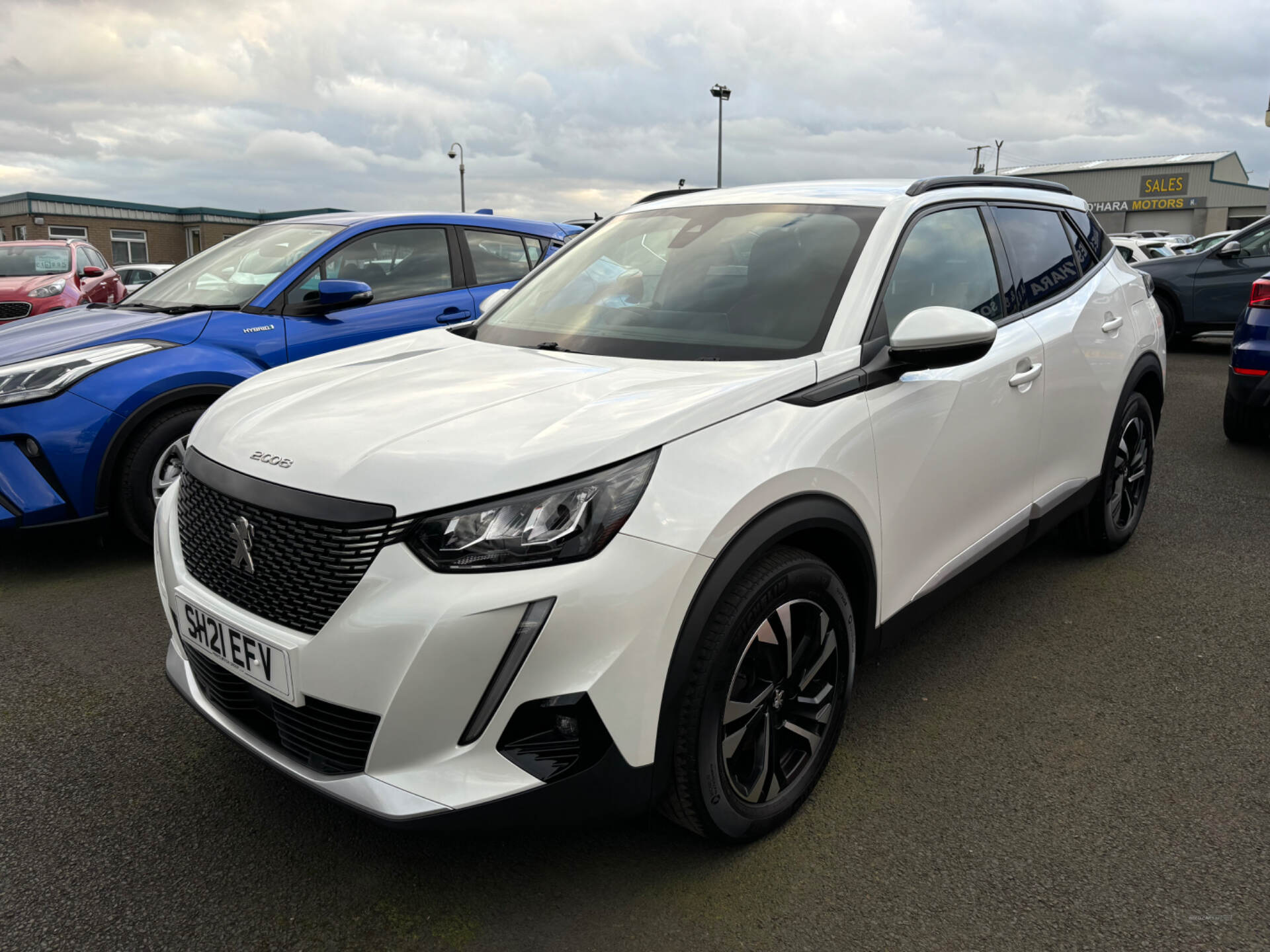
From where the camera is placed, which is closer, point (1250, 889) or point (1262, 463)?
point (1250, 889)

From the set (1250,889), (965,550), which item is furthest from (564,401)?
(1250,889)

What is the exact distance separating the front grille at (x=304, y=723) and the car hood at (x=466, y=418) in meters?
0.45

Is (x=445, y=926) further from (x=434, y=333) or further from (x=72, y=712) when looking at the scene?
(x=434, y=333)

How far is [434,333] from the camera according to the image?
3.40m

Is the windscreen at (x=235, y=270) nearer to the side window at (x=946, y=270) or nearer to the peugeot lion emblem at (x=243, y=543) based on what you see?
the peugeot lion emblem at (x=243, y=543)

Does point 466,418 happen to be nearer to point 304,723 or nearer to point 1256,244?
point 304,723

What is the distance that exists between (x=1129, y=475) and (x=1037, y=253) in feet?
4.46

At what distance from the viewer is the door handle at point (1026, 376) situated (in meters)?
3.14

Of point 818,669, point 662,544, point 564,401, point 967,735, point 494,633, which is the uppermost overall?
point 564,401

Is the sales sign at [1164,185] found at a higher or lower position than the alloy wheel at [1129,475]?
higher

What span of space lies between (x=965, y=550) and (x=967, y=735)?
589 millimetres

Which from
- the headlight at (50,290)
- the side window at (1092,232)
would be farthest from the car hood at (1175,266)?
the headlight at (50,290)

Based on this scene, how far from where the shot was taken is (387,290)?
5375mm

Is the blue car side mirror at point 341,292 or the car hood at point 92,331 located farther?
the blue car side mirror at point 341,292
